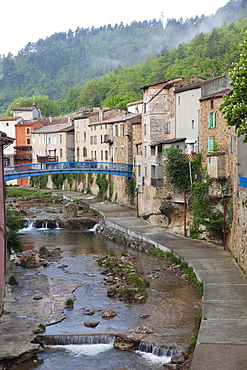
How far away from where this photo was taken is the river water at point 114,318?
1869 centimetres

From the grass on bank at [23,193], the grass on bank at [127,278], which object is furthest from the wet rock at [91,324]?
the grass on bank at [23,193]

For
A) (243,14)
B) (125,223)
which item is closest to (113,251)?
(125,223)

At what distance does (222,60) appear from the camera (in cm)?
10219

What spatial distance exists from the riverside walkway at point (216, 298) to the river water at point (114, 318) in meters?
1.12

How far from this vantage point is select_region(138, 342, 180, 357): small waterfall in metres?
18.9

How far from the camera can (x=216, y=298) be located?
73.6 feet

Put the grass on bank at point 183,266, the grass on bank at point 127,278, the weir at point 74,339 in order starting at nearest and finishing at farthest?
the weir at point 74,339 < the grass on bank at point 183,266 < the grass on bank at point 127,278

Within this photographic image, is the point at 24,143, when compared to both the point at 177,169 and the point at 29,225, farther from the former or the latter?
the point at 177,169

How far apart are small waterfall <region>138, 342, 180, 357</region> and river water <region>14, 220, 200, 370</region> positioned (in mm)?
38

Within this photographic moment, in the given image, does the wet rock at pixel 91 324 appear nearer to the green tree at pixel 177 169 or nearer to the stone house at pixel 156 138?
the green tree at pixel 177 169

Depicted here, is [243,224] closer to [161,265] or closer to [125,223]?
[161,265]

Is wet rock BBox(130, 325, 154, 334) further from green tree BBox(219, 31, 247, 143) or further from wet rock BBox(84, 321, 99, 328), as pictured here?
green tree BBox(219, 31, 247, 143)

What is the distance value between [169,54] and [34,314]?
13767 centimetres

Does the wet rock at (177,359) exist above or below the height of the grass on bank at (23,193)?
below
